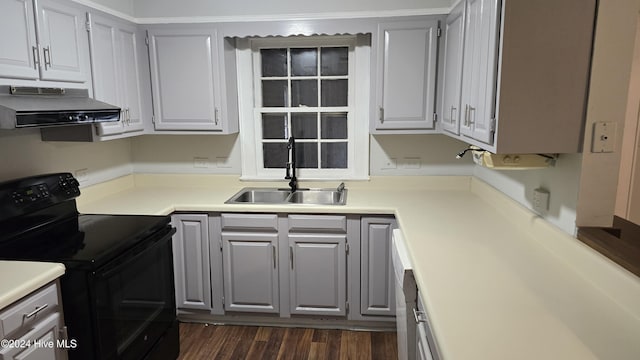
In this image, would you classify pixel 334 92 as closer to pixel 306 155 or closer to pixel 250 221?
pixel 306 155

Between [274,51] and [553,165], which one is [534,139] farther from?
[274,51]

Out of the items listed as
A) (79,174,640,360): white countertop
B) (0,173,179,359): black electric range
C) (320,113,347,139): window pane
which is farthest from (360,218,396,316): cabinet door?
(0,173,179,359): black electric range

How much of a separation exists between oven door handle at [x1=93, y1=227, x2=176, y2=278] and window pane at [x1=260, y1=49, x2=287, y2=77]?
4.93 ft

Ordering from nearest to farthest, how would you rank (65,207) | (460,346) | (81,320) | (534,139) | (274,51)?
(460,346) → (534,139) → (81,320) → (65,207) → (274,51)

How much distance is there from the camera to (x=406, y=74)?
2.84m

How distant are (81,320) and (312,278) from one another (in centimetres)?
144

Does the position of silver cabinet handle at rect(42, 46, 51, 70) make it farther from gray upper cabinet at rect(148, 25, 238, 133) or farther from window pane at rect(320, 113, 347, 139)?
window pane at rect(320, 113, 347, 139)

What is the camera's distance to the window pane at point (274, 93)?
3.30 meters

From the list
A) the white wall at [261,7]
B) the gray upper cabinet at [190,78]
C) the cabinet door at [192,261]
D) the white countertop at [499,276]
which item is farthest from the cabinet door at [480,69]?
the cabinet door at [192,261]

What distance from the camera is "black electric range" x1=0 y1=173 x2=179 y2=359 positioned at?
175cm

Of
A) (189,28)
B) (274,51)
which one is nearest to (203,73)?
(189,28)

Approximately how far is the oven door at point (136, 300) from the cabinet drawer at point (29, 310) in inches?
6.1

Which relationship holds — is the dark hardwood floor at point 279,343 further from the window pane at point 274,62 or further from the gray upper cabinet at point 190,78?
the window pane at point 274,62

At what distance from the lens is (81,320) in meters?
1.75
